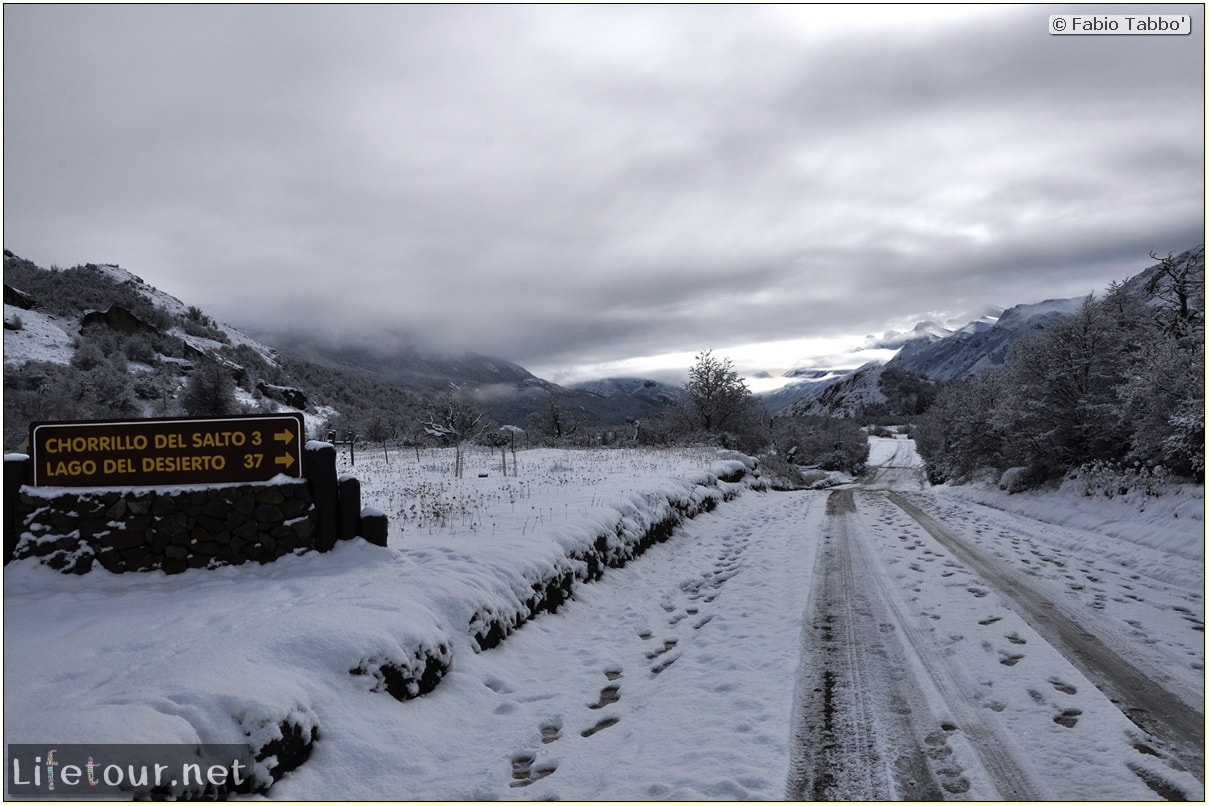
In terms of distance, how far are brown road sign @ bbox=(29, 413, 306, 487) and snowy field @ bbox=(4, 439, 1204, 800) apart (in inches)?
46.1

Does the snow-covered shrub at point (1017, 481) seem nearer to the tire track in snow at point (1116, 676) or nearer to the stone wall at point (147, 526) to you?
the tire track in snow at point (1116, 676)

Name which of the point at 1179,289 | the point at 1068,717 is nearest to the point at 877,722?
the point at 1068,717

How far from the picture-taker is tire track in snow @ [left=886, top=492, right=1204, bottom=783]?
14.0 ft

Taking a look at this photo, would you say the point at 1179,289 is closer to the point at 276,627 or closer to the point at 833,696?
the point at 833,696

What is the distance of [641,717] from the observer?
5.09m

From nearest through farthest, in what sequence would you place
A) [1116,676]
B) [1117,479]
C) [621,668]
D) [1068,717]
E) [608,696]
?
[1068,717] < [1116,676] < [608,696] < [621,668] < [1117,479]

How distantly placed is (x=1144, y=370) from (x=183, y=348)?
357 feet

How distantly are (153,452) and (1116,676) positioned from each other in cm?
1056

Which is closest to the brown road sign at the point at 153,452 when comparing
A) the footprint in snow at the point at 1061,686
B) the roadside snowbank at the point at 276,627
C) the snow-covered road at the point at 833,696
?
the roadside snowbank at the point at 276,627

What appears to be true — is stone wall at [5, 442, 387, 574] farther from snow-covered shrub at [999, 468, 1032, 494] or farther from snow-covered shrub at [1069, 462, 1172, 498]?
snow-covered shrub at [999, 468, 1032, 494]

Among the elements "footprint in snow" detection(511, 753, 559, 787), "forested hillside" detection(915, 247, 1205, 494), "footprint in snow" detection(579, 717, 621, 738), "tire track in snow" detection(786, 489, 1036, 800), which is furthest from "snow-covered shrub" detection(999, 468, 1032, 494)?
"footprint in snow" detection(511, 753, 559, 787)

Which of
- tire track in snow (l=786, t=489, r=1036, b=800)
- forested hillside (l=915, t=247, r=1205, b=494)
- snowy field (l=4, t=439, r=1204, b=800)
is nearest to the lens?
tire track in snow (l=786, t=489, r=1036, b=800)

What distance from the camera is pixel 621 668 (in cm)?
629

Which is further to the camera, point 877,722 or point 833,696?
point 833,696
